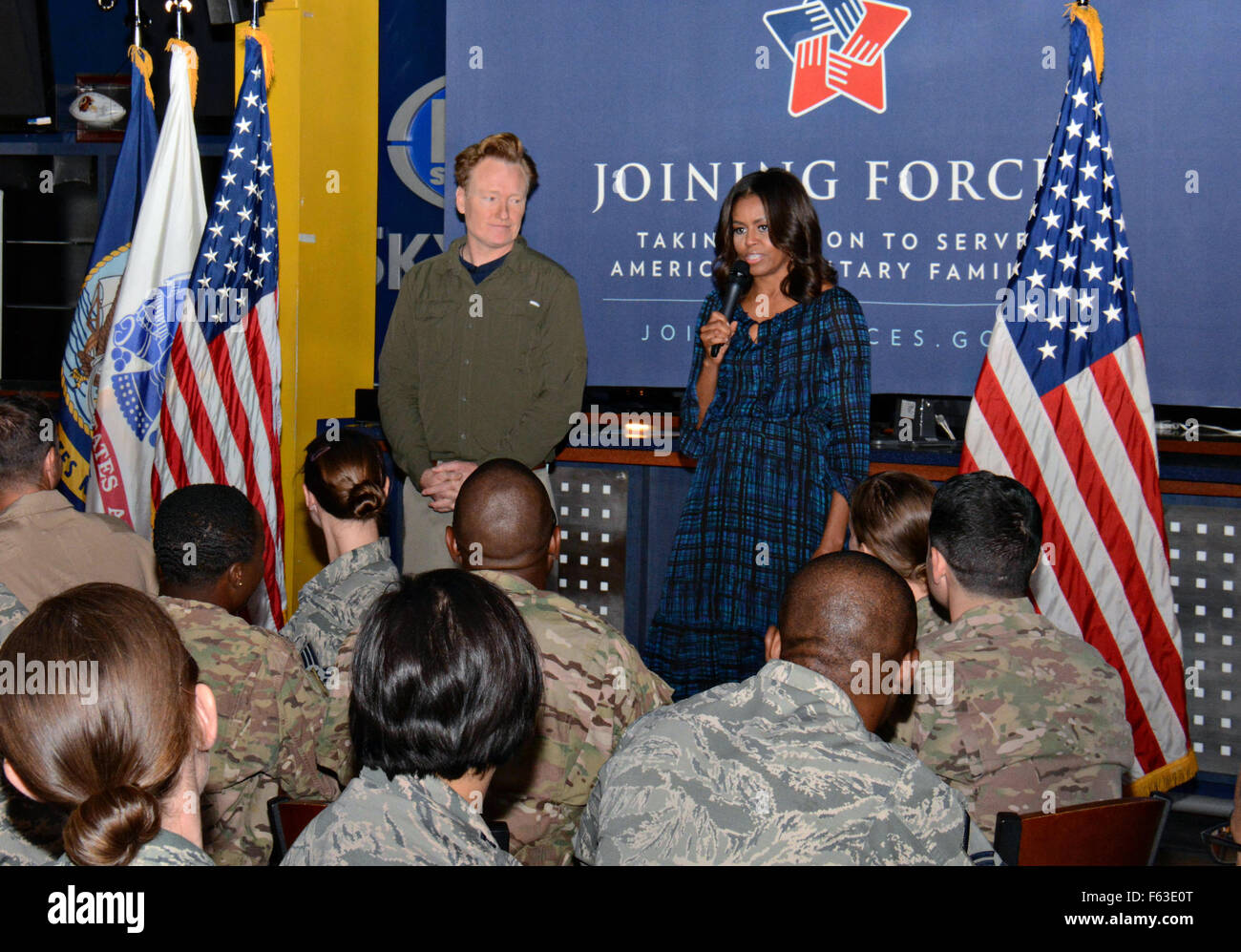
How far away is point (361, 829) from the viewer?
1292 mm

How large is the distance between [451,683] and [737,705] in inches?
14.3

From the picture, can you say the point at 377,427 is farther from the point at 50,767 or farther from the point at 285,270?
the point at 50,767

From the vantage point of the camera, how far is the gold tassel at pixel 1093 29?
3.81 meters

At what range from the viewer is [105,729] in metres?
1.20

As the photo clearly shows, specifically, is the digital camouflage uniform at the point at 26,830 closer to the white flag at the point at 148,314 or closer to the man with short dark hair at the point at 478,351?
the man with short dark hair at the point at 478,351

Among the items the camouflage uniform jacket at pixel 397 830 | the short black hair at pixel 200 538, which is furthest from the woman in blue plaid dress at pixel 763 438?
the camouflage uniform jacket at pixel 397 830

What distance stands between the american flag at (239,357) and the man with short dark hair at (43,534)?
1.38 metres

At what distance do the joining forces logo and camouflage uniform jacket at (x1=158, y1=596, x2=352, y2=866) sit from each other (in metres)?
3.29

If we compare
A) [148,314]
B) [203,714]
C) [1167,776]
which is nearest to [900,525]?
[1167,776]

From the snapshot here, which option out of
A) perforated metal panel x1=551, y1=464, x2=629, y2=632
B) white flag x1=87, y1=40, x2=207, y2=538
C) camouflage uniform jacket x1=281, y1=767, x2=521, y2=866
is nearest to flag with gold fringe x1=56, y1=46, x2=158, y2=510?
white flag x1=87, y1=40, x2=207, y2=538

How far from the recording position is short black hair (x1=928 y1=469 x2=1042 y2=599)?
2289 millimetres

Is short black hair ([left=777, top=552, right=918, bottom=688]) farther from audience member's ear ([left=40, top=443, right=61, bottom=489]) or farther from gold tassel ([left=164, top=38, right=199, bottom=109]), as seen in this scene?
gold tassel ([left=164, top=38, right=199, bottom=109])

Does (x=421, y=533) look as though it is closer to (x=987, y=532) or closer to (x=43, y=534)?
(x=43, y=534)
